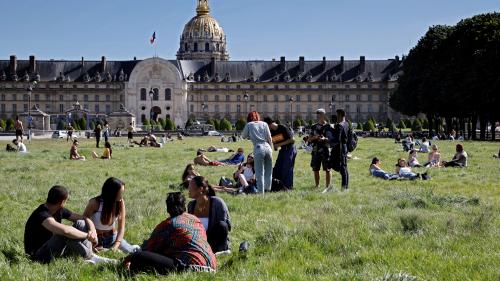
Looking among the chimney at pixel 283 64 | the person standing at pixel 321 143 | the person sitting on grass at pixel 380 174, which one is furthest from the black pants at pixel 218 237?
the chimney at pixel 283 64

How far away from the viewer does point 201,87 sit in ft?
370

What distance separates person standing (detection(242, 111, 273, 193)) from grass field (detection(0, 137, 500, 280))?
1.76 ft

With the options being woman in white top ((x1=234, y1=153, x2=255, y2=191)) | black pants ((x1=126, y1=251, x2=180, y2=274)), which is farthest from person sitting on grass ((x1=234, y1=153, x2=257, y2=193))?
black pants ((x1=126, y1=251, x2=180, y2=274))

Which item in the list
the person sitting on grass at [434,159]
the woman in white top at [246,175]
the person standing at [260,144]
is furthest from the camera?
the person sitting on grass at [434,159]

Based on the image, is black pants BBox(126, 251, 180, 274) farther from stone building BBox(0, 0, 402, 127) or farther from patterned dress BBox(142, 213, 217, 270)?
stone building BBox(0, 0, 402, 127)

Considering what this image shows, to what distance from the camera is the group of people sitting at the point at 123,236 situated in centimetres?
671

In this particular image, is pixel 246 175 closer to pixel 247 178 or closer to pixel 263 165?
pixel 247 178

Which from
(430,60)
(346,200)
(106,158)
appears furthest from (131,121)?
(346,200)

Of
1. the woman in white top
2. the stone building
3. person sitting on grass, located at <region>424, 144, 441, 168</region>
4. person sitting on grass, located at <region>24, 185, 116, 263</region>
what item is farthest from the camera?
the stone building

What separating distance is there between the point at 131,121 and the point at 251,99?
127 feet

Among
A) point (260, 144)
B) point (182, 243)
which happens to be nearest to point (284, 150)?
point (260, 144)

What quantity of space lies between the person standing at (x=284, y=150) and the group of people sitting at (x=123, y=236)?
524 centimetres

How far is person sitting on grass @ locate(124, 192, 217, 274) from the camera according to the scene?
6.58 metres

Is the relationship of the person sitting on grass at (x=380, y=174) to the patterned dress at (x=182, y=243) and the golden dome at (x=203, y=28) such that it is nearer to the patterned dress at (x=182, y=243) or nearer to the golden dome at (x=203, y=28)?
the patterned dress at (x=182, y=243)
